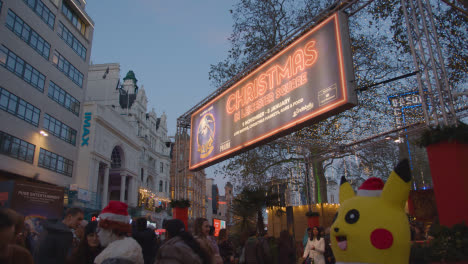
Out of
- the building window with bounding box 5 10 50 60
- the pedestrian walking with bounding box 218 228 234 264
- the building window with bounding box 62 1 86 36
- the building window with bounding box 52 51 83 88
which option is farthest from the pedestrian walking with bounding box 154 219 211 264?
the building window with bounding box 62 1 86 36

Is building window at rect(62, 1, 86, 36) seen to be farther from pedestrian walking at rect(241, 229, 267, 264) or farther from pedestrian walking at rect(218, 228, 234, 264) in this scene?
pedestrian walking at rect(241, 229, 267, 264)

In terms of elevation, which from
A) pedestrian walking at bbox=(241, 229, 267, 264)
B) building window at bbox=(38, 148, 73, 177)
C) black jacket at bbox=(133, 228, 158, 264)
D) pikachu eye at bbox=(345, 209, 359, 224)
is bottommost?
pedestrian walking at bbox=(241, 229, 267, 264)

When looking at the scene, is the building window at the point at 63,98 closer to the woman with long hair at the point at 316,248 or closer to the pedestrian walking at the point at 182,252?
the woman with long hair at the point at 316,248

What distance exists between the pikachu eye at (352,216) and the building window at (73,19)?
95.3 ft

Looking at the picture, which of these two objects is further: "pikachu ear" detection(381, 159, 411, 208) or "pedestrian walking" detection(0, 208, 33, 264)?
"pikachu ear" detection(381, 159, 411, 208)

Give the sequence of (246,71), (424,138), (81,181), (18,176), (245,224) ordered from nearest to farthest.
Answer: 1. (424,138)
2. (246,71)
3. (245,224)
4. (18,176)
5. (81,181)

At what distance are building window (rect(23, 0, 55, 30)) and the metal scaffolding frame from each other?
53.6 ft

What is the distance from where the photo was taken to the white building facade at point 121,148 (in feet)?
105

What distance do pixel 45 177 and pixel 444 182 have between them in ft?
81.7

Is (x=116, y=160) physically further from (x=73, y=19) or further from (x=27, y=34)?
(x=27, y=34)

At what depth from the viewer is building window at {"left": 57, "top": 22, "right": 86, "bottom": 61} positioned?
26120 mm

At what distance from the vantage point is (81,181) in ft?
102

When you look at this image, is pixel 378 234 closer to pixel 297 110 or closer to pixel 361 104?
pixel 297 110

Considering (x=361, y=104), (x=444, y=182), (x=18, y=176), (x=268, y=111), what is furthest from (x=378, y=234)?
(x=18, y=176)
